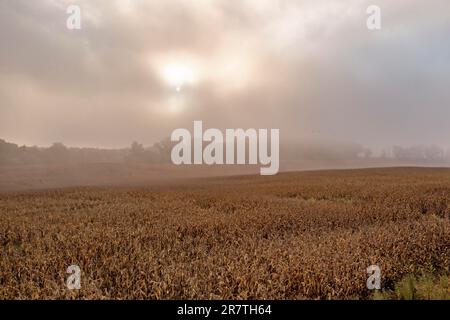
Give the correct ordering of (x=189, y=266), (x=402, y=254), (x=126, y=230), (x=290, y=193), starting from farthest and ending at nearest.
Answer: (x=290, y=193)
(x=126, y=230)
(x=402, y=254)
(x=189, y=266)

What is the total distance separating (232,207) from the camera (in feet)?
47.0

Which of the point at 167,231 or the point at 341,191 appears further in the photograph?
the point at 341,191

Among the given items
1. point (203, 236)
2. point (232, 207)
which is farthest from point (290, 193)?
point (203, 236)

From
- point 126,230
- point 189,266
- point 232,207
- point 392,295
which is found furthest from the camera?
point 232,207

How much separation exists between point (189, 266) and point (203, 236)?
9.38ft

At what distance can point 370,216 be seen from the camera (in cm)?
1105

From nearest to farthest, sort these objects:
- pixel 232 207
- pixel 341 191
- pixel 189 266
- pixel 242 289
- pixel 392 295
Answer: pixel 242 289 < pixel 392 295 < pixel 189 266 < pixel 232 207 < pixel 341 191

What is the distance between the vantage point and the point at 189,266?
17.9 feet

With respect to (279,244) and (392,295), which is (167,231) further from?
(392,295)

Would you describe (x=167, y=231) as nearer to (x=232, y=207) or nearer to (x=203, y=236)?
(x=203, y=236)
